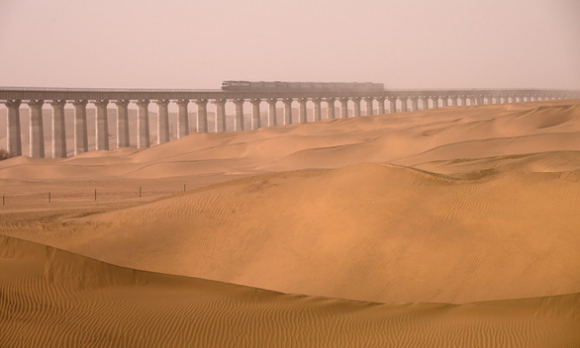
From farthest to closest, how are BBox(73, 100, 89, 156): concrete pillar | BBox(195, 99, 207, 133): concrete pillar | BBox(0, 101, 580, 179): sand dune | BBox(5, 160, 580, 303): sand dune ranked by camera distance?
BBox(195, 99, 207, 133): concrete pillar
BBox(73, 100, 89, 156): concrete pillar
BBox(0, 101, 580, 179): sand dune
BBox(5, 160, 580, 303): sand dune

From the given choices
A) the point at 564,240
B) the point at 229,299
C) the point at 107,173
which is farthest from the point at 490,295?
the point at 107,173

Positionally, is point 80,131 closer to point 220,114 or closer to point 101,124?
point 101,124

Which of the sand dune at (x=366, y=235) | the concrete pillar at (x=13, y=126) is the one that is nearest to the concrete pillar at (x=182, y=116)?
the concrete pillar at (x=13, y=126)

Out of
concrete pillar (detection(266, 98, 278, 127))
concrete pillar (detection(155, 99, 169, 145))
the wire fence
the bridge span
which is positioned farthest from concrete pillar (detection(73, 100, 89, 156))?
the wire fence

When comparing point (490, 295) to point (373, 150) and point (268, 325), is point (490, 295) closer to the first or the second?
point (268, 325)

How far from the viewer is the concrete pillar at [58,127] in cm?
7500

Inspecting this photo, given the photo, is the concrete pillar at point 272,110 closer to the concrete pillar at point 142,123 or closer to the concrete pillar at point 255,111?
the concrete pillar at point 255,111

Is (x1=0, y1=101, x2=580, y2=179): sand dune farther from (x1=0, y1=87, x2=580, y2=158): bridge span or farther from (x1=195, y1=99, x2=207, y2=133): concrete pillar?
(x1=195, y1=99, x2=207, y2=133): concrete pillar

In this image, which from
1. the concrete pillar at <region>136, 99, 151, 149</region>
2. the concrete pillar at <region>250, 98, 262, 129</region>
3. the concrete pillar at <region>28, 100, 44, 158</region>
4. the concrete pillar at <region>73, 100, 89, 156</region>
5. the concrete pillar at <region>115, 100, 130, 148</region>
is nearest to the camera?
the concrete pillar at <region>28, 100, 44, 158</region>

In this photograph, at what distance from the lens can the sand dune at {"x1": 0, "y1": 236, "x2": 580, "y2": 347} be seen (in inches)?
414

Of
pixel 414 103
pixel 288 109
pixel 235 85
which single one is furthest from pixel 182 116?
pixel 414 103

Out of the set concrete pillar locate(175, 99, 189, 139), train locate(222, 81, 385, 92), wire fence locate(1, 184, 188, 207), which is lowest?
wire fence locate(1, 184, 188, 207)

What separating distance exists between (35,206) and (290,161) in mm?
24374

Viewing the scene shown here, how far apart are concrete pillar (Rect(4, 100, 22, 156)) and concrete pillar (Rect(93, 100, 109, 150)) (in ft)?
30.1
